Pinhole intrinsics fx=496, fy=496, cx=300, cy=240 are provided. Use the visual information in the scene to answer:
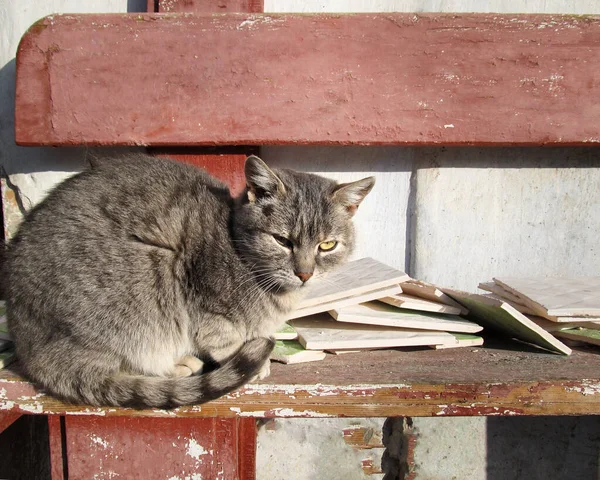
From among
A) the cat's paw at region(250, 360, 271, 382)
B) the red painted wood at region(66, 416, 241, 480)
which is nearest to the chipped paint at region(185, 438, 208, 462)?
the red painted wood at region(66, 416, 241, 480)

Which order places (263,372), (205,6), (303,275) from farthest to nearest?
(205,6)
(303,275)
(263,372)

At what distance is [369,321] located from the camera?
A: 2020 mm

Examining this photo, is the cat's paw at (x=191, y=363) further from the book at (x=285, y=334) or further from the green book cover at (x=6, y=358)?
the green book cover at (x=6, y=358)

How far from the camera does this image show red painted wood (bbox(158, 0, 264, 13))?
8.13ft

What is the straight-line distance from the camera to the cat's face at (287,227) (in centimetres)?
188

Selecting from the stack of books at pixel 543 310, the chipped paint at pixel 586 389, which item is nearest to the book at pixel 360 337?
the stack of books at pixel 543 310

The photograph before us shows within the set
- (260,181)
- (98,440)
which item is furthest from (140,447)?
(260,181)

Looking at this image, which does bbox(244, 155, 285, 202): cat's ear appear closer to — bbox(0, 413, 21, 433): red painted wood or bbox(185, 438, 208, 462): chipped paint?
bbox(185, 438, 208, 462): chipped paint

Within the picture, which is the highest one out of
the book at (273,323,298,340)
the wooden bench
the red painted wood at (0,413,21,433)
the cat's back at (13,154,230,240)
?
Result: the wooden bench

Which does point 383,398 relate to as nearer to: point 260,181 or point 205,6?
point 260,181

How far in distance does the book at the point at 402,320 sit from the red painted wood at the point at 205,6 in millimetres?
1583

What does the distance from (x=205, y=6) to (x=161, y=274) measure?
1.47 meters

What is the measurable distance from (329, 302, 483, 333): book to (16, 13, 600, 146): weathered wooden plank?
0.85 metres

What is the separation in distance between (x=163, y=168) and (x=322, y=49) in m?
0.97
